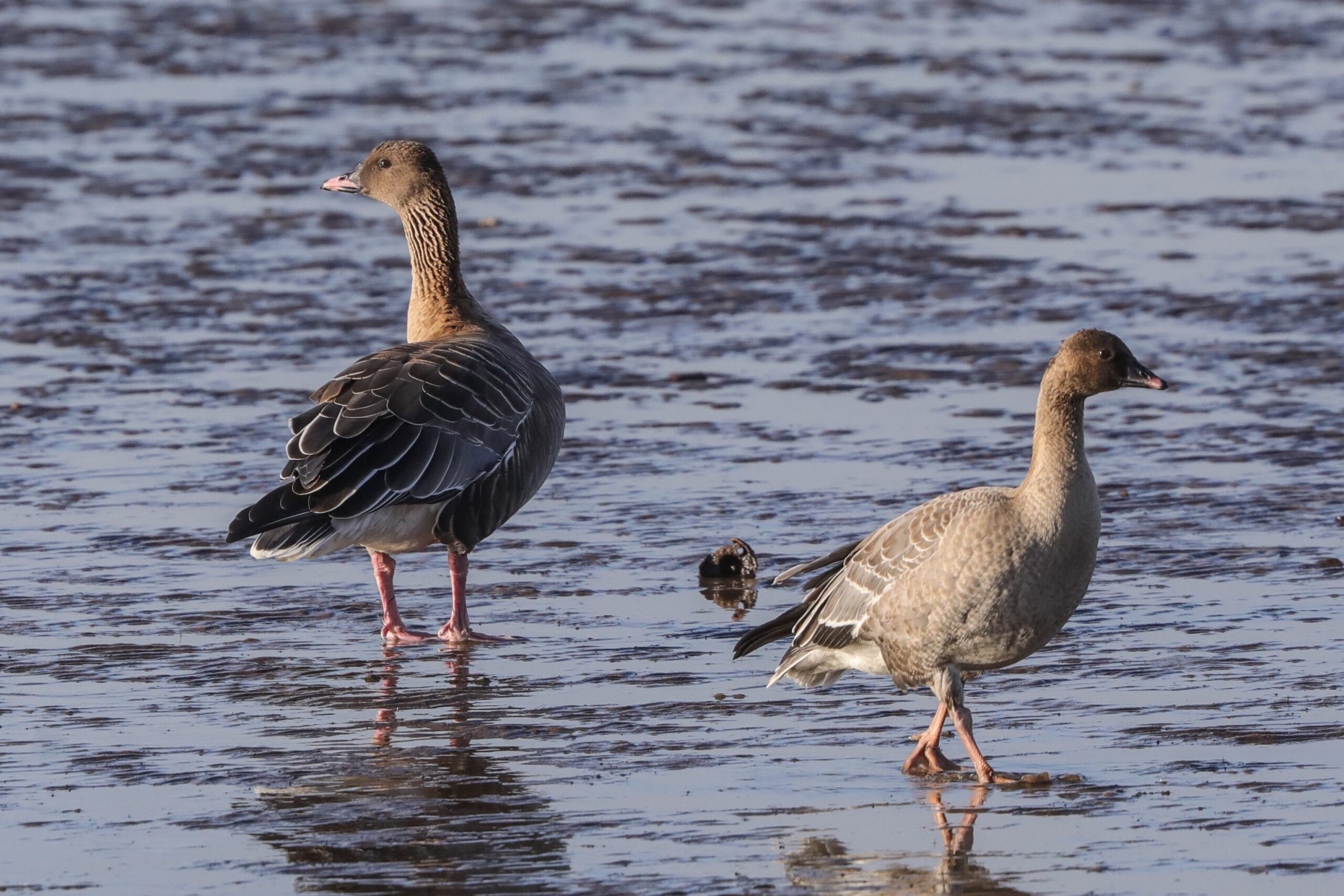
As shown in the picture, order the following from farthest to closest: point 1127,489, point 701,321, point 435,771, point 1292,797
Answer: point 701,321 < point 1127,489 < point 435,771 < point 1292,797

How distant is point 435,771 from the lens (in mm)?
7648

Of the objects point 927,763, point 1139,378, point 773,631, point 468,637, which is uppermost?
point 1139,378

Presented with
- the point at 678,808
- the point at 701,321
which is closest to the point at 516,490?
the point at 678,808

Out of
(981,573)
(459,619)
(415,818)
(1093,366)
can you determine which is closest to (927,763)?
(981,573)

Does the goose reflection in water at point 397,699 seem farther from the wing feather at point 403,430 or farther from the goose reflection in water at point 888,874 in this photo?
the goose reflection in water at point 888,874

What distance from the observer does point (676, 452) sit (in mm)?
12242

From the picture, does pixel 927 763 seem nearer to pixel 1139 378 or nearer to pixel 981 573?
pixel 981 573

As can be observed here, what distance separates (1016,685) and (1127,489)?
3010 mm

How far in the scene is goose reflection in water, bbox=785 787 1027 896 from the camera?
6.54 metres

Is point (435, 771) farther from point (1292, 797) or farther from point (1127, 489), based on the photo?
point (1127, 489)

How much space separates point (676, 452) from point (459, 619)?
118 inches

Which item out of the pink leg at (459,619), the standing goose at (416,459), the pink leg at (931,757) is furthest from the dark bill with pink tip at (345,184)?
the pink leg at (931,757)

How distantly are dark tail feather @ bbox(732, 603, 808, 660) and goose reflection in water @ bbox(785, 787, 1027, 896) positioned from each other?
1.30 metres

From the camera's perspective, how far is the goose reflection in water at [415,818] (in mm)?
6621
